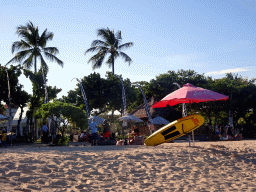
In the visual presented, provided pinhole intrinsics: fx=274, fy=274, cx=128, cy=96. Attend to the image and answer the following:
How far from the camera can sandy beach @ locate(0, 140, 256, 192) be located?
17.8 feet

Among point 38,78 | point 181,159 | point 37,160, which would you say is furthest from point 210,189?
point 38,78

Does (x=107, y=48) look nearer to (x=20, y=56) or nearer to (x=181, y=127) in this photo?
(x=20, y=56)

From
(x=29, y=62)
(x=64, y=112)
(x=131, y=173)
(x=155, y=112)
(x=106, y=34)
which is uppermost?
(x=106, y=34)

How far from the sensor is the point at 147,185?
575 centimetres

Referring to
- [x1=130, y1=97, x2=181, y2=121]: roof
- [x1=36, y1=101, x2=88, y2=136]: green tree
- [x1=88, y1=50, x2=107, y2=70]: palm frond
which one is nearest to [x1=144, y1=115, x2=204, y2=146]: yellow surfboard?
[x1=36, y1=101, x2=88, y2=136]: green tree

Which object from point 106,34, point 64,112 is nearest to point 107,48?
point 106,34

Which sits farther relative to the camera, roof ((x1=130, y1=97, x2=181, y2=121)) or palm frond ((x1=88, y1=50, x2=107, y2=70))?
palm frond ((x1=88, y1=50, x2=107, y2=70))

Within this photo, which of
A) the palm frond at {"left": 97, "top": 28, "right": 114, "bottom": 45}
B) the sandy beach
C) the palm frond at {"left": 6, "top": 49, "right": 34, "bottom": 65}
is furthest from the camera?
the palm frond at {"left": 97, "top": 28, "right": 114, "bottom": 45}

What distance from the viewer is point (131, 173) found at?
21.8 feet

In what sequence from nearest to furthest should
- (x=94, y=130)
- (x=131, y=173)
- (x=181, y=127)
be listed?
1. (x=131, y=173)
2. (x=181, y=127)
3. (x=94, y=130)

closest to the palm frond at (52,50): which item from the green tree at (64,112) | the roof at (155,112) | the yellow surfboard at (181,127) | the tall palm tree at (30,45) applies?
the tall palm tree at (30,45)

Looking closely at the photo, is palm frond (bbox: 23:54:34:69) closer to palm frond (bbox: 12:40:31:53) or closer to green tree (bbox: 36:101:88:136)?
palm frond (bbox: 12:40:31:53)

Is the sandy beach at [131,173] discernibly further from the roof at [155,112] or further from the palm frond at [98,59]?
the palm frond at [98,59]

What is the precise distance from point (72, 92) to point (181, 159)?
2440 cm
